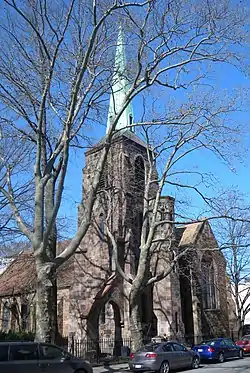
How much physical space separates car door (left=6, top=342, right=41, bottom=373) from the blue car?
12930mm

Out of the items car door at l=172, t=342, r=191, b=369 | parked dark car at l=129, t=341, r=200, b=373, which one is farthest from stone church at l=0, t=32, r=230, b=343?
parked dark car at l=129, t=341, r=200, b=373

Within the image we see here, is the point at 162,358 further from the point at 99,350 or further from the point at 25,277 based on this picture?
the point at 25,277

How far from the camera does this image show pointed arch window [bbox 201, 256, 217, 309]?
3758 cm

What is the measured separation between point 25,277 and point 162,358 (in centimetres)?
2260

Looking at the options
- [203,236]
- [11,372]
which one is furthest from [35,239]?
[203,236]

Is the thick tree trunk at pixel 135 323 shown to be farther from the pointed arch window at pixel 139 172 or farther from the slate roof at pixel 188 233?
the slate roof at pixel 188 233

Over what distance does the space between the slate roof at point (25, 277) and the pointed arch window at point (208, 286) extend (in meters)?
11.7

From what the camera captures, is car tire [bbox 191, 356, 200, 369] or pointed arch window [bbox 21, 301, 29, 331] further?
pointed arch window [bbox 21, 301, 29, 331]

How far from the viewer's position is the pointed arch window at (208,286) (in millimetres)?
37575

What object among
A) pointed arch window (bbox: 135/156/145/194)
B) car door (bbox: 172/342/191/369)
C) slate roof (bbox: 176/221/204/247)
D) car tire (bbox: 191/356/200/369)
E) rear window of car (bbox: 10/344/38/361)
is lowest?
car tire (bbox: 191/356/200/369)

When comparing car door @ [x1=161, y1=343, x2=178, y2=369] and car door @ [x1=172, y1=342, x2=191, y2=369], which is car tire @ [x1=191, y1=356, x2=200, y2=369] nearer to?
car door @ [x1=172, y1=342, x2=191, y2=369]

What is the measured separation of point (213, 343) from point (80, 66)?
15.7m

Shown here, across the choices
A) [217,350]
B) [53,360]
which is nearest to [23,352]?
[53,360]

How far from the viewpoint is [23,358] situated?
10930 millimetres
